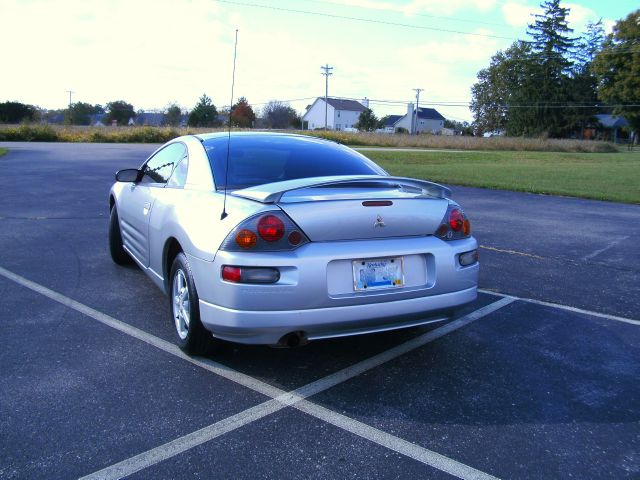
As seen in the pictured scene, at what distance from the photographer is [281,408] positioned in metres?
3.21

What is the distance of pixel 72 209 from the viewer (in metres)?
10.0

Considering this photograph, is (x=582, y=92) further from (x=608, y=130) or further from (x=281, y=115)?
(x=281, y=115)

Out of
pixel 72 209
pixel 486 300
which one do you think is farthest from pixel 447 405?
pixel 72 209

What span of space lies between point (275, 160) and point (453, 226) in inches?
57.0

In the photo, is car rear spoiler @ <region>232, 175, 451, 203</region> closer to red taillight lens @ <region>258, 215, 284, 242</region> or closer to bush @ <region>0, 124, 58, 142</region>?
red taillight lens @ <region>258, 215, 284, 242</region>

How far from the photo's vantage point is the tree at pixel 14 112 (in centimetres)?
5928

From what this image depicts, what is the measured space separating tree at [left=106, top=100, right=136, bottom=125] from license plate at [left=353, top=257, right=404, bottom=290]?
89961mm

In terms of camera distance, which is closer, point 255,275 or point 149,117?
point 255,275

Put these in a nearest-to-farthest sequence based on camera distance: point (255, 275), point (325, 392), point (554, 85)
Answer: point (255, 275) < point (325, 392) < point (554, 85)

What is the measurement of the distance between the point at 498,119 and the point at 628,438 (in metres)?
98.6

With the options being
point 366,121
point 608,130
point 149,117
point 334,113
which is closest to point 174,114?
point 149,117

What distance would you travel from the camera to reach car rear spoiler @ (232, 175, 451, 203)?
3.48 meters

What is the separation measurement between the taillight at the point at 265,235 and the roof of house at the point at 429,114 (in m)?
130

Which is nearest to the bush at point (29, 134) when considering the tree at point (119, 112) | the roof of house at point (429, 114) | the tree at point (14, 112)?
the tree at point (14, 112)
